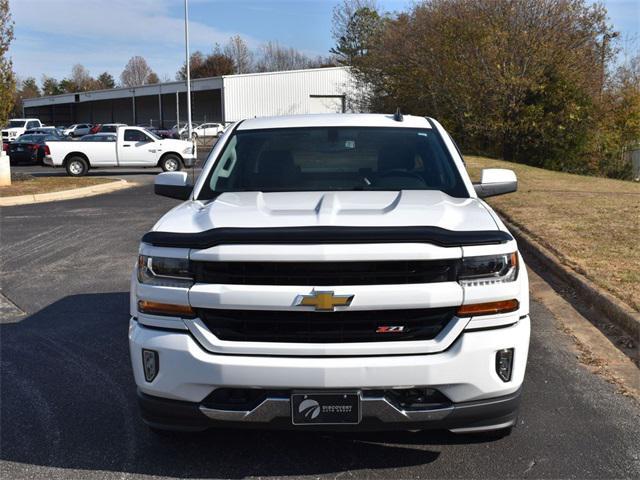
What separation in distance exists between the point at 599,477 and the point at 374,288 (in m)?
1.52

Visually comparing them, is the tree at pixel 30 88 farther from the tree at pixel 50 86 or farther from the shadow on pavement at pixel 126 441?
the shadow on pavement at pixel 126 441

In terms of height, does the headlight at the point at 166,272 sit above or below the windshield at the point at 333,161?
below

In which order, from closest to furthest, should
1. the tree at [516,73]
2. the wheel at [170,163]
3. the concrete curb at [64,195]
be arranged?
1. the concrete curb at [64,195]
2. the wheel at [170,163]
3. the tree at [516,73]

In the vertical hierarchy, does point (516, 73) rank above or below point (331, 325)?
above

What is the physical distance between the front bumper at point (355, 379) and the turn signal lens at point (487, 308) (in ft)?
0.29

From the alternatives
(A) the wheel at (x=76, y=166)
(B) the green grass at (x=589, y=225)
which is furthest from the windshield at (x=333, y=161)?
(A) the wheel at (x=76, y=166)

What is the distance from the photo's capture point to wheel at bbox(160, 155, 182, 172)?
24.2m

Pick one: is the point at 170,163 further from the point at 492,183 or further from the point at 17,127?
the point at 17,127

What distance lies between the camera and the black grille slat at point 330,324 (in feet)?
10.3

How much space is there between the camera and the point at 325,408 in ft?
10.1

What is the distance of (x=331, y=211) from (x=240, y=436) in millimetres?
1400

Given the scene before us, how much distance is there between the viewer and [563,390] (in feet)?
14.8

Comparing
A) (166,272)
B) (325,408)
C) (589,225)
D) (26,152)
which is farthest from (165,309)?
(26,152)

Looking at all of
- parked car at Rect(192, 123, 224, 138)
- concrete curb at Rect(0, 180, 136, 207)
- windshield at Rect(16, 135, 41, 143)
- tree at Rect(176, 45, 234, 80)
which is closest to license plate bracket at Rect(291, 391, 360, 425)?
concrete curb at Rect(0, 180, 136, 207)
